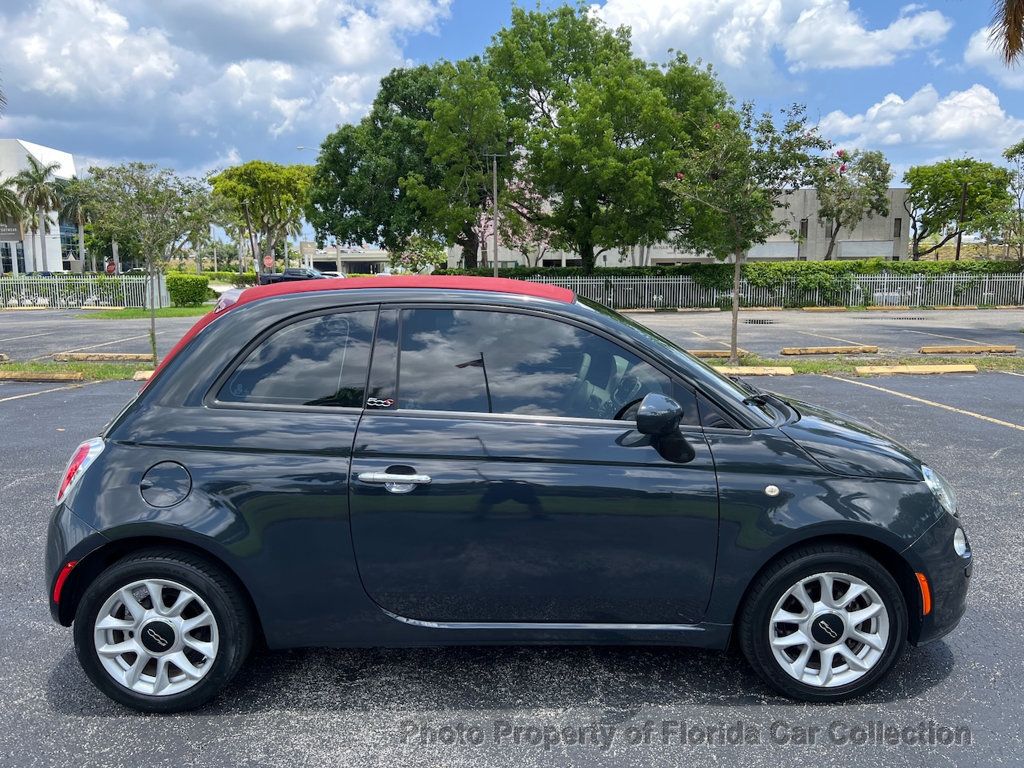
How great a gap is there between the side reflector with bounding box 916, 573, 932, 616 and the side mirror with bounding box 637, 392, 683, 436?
1.18 metres

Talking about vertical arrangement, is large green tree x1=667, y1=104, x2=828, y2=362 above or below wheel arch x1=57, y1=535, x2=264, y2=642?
above

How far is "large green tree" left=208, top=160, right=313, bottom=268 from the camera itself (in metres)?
54.4

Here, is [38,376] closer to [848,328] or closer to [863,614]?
[863,614]

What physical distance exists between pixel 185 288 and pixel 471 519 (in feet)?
118

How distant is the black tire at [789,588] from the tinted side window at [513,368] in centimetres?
84

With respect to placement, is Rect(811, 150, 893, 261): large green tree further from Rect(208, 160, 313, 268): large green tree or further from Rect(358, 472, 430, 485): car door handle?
Rect(358, 472, 430, 485): car door handle

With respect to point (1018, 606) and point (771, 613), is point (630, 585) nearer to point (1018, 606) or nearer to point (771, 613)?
point (771, 613)

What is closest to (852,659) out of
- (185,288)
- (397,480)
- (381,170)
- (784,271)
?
(397,480)

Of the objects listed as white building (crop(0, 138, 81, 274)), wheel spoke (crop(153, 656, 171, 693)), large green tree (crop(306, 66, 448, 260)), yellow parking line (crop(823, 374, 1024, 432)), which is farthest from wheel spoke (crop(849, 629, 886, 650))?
white building (crop(0, 138, 81, 274))

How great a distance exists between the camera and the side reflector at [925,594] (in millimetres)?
2955

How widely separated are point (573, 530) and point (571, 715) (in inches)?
29.2

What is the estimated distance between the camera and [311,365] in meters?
3.05

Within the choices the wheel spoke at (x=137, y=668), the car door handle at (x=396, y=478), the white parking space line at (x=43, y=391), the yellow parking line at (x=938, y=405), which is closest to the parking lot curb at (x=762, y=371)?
the yellow parking line at (x=938, y=405)

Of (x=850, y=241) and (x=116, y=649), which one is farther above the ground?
(x=850, y=241)
